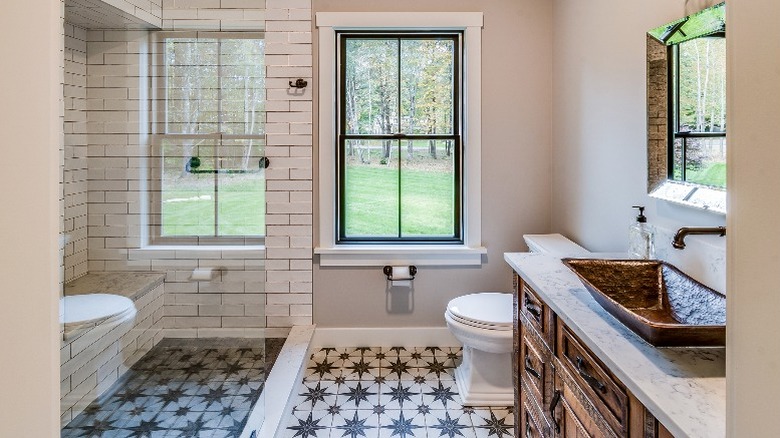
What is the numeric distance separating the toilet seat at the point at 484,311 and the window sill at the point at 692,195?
3.15 ft

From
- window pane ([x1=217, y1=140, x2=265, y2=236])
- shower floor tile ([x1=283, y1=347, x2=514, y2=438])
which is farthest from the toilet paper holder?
window pane ([x1=217, y1=140, x2=265, y2=236])

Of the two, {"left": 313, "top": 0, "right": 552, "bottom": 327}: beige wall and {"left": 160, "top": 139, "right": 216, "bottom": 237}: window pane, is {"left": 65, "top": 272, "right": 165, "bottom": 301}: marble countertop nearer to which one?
{"left": 160, "top": 139, "right": 216, "bottom": 237}: window pane

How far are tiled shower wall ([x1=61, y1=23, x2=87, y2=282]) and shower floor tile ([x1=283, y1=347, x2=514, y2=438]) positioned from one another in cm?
126

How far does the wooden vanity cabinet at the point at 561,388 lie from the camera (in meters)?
1.03

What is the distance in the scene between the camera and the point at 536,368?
171cm

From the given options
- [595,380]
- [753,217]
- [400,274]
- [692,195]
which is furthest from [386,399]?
[753,217]

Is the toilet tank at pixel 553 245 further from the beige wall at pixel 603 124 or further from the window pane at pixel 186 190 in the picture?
the window pane at pixel 186 190

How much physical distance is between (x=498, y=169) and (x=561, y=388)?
81.3 inches

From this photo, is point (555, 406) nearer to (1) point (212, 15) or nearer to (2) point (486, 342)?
(2) point (486, 342)

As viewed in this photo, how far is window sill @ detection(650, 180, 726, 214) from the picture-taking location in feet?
4.94

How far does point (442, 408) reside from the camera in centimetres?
255

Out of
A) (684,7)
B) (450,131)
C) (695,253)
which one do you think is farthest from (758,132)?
(450,131)

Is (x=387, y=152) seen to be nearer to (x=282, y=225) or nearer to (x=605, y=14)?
(x=282, y=225)

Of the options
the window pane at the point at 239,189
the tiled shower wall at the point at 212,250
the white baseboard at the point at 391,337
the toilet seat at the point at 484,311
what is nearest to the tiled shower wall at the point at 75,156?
the tiled shower wall at the point at 212,250
